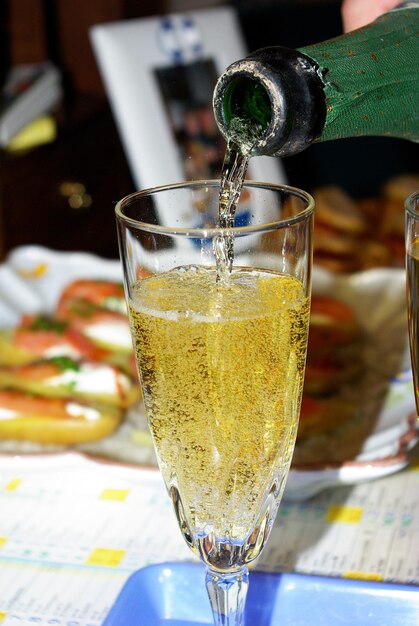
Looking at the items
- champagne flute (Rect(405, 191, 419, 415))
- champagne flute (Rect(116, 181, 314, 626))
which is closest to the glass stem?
champagne flute (Rect(116, 181, 314, 626))

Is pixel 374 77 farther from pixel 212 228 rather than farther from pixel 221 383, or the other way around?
pixel 221 383

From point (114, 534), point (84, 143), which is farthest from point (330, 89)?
point (84, 143)

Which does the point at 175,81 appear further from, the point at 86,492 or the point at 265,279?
the point at 265,279

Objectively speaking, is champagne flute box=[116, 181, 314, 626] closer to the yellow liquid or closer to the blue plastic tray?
the yellow liquid

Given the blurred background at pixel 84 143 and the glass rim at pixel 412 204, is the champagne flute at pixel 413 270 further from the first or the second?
the blurred background at pixel 84 143

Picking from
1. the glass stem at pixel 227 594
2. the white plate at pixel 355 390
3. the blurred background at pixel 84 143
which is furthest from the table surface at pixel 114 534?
the blurred background at pixel 84 143
